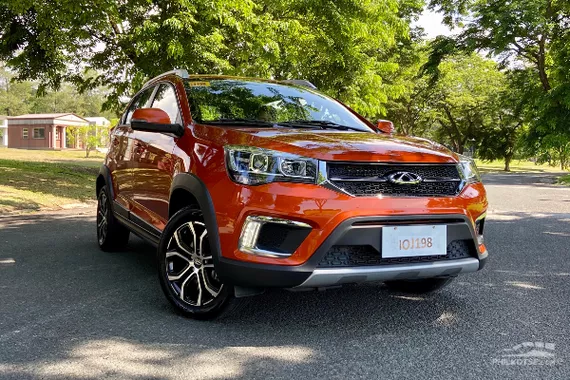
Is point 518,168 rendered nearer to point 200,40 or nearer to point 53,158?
point 53,158

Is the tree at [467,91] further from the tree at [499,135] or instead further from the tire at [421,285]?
the tire at [421,285]

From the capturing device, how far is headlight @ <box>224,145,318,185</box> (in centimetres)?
298

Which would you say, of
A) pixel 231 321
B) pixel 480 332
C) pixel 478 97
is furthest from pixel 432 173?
pixel 478 97

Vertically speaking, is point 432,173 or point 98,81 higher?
point 98,81

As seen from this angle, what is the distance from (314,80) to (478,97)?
97.4 feet

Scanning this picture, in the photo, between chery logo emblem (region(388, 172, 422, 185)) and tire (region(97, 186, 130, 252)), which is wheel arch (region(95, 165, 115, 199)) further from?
chery logo emblem (region(388, 172, 422, 185))

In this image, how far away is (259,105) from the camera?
4.19 m

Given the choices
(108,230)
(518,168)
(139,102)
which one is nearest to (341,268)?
(139,102)

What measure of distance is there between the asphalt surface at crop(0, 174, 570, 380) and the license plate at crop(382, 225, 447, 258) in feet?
1.73

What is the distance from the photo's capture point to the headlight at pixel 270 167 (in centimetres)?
298

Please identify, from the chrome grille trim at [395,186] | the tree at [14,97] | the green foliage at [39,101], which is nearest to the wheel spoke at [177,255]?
the chrome grille trim at [395,186]

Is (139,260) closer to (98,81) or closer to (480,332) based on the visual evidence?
(480,332)

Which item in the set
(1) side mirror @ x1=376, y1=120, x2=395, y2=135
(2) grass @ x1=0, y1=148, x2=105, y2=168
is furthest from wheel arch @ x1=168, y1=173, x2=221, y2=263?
(2) grass @ x1=0, y1=148, x2=105, y2=168

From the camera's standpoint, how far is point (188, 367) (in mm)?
2738
